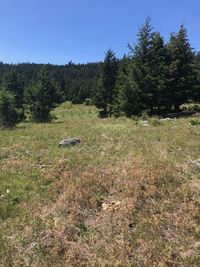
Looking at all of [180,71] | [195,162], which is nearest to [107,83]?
[180,71]

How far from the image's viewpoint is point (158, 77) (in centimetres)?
3297

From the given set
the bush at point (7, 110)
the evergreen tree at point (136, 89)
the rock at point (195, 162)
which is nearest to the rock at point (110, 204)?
the rock at point (195, 162)

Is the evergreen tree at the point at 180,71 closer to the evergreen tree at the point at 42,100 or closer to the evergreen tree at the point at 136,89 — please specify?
the evergreen tree at the point at 136,89

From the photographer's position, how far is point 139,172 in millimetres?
10789

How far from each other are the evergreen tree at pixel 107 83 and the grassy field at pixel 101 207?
34292 millimetres

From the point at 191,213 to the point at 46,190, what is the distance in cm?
427

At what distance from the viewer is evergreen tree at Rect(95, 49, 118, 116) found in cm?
4850

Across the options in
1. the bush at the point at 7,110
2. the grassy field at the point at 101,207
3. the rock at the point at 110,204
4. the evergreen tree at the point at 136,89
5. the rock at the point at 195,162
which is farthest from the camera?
the bush at the point at 7,110

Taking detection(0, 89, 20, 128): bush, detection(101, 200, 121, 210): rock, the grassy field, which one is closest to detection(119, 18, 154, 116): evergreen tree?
detection(0, 89, 20, 128): bush

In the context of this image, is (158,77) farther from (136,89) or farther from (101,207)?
(101,207)

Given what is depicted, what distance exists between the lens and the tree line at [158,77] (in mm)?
32906

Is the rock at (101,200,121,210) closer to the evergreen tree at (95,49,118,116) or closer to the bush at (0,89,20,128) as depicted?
the bush at (0,89,20,128)

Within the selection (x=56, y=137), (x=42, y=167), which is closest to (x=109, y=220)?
(x=42, y=167)

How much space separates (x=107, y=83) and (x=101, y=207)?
4045 cm
